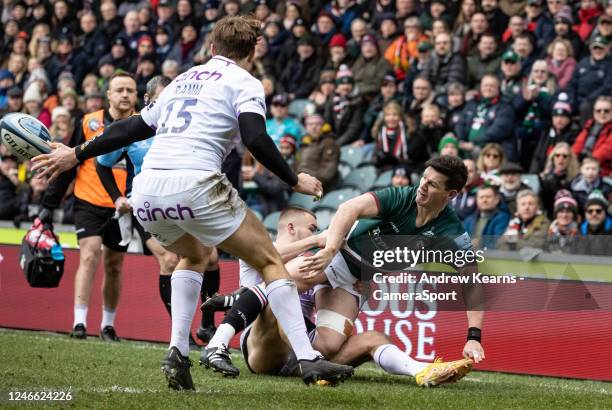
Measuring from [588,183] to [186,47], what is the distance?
28.1 feet

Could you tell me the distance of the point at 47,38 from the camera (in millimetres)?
21281

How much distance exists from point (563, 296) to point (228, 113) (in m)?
4.08

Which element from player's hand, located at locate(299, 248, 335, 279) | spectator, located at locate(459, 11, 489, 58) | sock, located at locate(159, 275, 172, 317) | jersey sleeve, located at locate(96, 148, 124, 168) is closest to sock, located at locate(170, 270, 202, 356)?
player's hand, located at locate(299, 248, 335, 279)

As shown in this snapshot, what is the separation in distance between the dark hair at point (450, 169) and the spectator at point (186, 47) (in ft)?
37.5

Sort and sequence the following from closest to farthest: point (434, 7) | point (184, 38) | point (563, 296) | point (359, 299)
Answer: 1. point (359, 299)
2. point (563, 296)
3. point (434, 7)
4. point (184, 38)

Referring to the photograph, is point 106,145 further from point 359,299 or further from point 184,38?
point 184,38

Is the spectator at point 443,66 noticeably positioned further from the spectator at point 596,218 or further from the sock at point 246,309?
the sock at point 246,309

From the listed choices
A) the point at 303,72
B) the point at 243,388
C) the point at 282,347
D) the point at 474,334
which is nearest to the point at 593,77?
the point at 303,72

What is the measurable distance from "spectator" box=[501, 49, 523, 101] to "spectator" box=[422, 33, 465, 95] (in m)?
0.81

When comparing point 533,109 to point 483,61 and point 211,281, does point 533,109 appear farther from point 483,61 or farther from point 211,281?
point 211,281

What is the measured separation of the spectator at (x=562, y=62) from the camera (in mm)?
13812

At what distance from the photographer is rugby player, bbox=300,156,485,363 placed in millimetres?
7561

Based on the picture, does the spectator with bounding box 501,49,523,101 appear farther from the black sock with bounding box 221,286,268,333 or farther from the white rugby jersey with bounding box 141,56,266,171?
the white rugby jersey with bounding box 141,56,266,171

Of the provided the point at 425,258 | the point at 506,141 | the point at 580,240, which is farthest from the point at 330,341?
the point at 506,141
